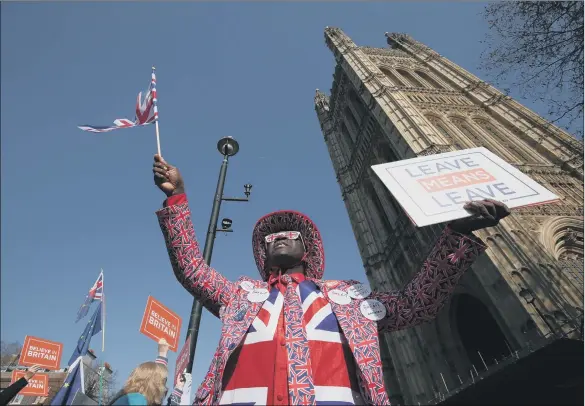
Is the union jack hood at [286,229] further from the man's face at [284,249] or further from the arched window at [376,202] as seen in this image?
the arched window at [376,202]

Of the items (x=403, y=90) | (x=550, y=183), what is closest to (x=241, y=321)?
(x=550, y=183)

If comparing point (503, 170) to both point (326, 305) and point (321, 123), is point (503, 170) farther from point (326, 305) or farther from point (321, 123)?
point (321, 123)

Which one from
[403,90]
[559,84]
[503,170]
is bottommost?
[503,170]

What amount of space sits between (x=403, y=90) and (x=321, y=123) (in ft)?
35.4

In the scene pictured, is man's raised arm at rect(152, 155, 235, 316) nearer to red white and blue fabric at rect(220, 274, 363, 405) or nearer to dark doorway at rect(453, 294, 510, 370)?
red white and blue fabric at rect(220, 274, 363, 405)

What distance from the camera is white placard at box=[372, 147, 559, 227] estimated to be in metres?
2.08

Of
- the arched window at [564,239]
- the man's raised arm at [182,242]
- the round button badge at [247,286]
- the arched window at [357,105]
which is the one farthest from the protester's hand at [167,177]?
the arched window at [357,105]

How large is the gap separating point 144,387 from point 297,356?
1.67 m

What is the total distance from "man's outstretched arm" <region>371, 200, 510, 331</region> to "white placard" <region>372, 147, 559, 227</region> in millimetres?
136

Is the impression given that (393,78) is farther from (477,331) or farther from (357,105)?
(477,331)

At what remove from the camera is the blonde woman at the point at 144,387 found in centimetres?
270

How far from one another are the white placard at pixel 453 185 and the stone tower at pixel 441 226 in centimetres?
711

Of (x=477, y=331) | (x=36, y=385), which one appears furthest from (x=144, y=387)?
(x=477, y=331)

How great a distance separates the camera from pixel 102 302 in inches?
307
